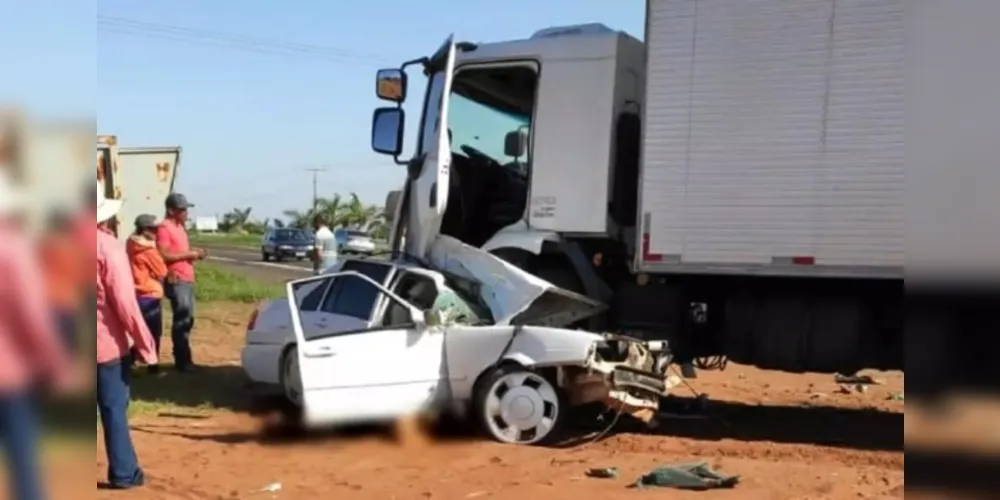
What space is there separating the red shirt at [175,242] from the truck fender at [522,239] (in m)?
3.46

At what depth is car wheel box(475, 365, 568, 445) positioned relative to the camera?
775cm

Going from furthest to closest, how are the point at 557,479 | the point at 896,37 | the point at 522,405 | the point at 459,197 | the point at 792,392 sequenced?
the point at 792,392
the point at 459,197
the point at 522,405
the point at 896,37
the point at 557,479

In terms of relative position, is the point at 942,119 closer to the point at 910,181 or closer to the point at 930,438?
the point at 910,181

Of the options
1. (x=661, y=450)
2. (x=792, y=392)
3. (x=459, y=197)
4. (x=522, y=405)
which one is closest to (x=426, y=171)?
(x=459, y=197)

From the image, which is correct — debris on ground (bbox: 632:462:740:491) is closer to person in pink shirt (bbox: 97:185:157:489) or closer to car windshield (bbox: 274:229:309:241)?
person in pink shirt (bbox: 97:185:157:489)

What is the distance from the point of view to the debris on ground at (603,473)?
266 inches

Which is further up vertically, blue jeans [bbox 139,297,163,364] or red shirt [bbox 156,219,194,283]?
red shirt [bbox 156,219,194,283]

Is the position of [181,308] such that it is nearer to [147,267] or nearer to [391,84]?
[147,267]

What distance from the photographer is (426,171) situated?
8.84 meters

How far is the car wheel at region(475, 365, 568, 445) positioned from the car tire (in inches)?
52.9

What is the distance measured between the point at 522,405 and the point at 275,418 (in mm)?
2237

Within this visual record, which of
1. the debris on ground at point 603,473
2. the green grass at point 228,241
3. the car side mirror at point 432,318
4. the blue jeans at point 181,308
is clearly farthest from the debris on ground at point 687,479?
the green grass at point 228,241

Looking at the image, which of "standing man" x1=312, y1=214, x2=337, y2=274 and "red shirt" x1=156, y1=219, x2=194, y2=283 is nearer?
"red shirt" x1=156, y1=219, x2=194, y2=283

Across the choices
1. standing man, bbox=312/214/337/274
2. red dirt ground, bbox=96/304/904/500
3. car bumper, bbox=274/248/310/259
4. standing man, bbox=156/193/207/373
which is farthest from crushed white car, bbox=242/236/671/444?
car bumper, bbox=274/248/310/259
